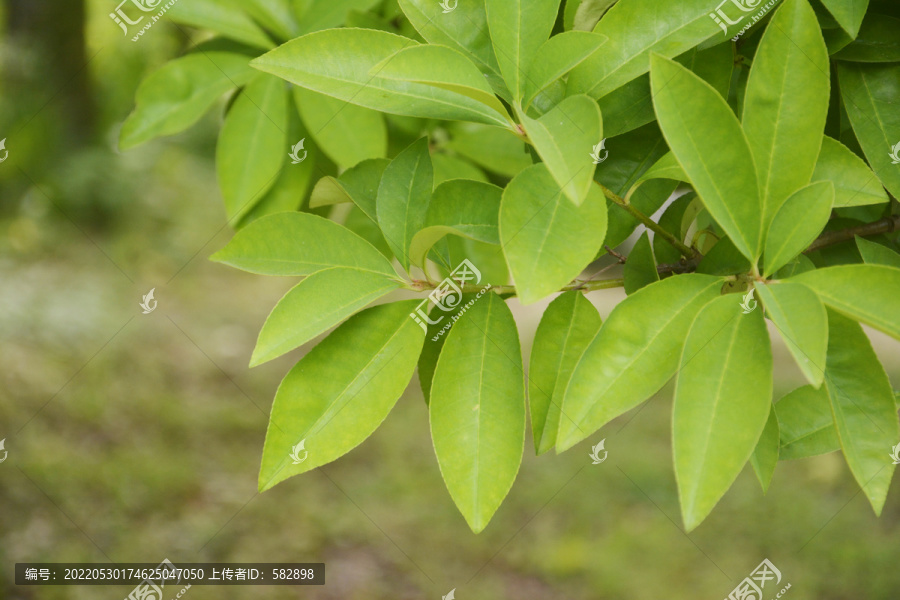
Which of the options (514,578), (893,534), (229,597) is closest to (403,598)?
(514,578)

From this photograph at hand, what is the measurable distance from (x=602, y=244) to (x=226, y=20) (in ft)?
1.92

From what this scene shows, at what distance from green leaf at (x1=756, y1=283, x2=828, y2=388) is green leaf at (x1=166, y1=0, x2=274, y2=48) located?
63 cm

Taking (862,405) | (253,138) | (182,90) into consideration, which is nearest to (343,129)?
(253,138)

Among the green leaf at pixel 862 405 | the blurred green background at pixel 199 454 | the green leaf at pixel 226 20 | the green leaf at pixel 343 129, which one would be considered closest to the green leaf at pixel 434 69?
the green leaf at pixel 862 405

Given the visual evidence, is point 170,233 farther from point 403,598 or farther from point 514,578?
point 514,578

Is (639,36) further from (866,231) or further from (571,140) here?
(866,231)

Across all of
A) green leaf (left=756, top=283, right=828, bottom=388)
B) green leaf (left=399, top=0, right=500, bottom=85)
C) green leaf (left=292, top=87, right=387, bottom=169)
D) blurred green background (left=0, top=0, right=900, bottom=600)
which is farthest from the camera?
blurred green background (left=0, top=0, right=900, bottom=600)

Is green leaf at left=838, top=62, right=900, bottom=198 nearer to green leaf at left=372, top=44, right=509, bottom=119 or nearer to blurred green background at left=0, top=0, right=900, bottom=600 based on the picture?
green leaf at left=372, top=44, right=509, bottom=119

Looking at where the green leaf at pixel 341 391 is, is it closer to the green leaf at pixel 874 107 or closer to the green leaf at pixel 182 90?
the green leaf at pixel 874 107

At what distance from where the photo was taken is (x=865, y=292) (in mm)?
297

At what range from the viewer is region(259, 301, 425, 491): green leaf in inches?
13.8

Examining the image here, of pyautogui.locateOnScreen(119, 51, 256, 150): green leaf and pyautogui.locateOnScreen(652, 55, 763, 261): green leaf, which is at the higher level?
pyautogui.locateOnScreen(119, 51, 256, 150): green leaf

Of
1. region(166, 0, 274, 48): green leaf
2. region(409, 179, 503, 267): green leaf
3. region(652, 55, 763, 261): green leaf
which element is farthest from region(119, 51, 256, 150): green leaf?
region(652, 55, 763, 261): green leaf

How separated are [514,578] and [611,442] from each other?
427mm
